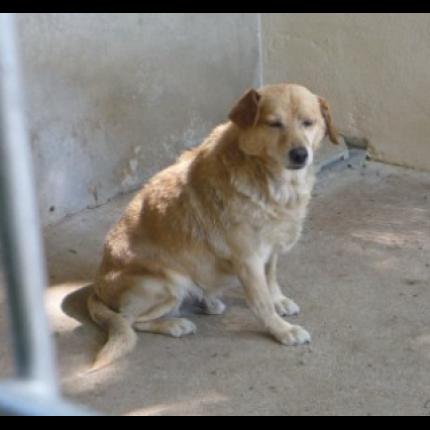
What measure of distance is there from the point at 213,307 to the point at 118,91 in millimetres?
1835

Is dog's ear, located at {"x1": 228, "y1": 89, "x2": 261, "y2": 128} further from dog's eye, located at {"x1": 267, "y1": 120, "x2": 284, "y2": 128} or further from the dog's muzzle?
the dog's muzzle

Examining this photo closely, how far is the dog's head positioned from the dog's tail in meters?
0.95

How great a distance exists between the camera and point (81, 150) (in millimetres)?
5145

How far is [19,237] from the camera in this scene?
69 centimetres

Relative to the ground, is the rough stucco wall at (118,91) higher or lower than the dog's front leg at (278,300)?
higher

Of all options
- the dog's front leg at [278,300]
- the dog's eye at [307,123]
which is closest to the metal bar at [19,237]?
the dog's eye at [307,123]

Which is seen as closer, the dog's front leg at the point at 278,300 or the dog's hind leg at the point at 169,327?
the dog's hind leg at the point at 169,327

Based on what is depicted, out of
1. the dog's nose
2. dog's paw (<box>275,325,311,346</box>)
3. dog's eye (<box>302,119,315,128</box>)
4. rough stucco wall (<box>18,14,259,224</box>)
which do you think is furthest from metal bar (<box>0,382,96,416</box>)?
rough stucco wall (<box>18,14,259,224</box>)

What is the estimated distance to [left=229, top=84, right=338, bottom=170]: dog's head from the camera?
11.3 feet

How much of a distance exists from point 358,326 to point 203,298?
0.72 metres

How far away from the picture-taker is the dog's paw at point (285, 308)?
155 inches

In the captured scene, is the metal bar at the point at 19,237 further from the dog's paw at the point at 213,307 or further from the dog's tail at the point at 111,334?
the dog's paw at the point at 213,307

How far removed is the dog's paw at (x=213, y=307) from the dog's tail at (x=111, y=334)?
41 cm

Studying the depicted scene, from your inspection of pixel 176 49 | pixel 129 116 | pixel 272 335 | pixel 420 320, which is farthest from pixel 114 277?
pixel 176 49
